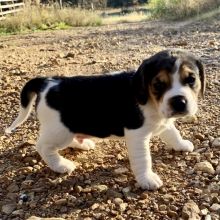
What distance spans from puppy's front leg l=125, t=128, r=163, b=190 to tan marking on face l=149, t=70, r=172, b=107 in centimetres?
30

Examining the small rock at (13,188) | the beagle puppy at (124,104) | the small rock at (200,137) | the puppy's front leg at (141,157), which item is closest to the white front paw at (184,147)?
the beagle puppy at (124,104)

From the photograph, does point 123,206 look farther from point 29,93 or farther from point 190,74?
point 29,93

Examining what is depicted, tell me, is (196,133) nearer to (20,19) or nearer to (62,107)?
(62,107)

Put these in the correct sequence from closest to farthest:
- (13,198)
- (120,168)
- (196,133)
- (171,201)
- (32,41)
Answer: (171,201) < (13,198) < (120,168) < (196,133) < (32,41)

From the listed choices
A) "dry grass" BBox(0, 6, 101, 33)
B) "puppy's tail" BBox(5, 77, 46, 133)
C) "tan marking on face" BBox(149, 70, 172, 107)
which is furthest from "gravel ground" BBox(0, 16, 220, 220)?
"dry grass" BBox(0, 6, 101, 33)

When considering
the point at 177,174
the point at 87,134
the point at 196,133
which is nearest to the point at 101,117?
the point at 87,134

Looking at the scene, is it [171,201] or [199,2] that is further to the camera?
[199,2]

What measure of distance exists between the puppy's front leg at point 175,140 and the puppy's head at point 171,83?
29.4 inches

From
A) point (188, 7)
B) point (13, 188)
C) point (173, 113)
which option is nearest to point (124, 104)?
point (173, 113)

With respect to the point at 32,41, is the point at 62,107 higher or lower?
higher

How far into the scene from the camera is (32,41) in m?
13.2

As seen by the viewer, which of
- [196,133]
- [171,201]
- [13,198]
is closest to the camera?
[171,201]

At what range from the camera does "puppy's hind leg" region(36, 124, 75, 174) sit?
13.7ft

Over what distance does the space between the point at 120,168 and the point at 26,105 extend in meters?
1.04
